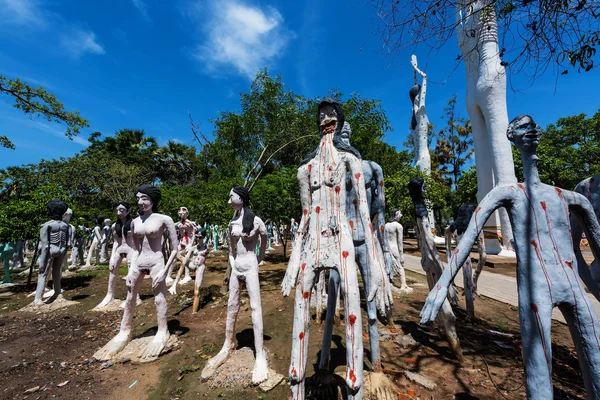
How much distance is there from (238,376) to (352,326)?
6.70 ft

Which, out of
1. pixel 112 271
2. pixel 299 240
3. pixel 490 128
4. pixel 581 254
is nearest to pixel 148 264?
pixel 299 240

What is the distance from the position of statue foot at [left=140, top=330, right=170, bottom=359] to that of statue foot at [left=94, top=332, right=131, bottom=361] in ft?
1.58

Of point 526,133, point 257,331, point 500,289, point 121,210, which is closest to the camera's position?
point 526,133

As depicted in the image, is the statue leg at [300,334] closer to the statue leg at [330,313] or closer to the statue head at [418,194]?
the statue leg at [330,313]

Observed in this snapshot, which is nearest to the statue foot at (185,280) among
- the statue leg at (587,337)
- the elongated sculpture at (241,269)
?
the elongated sculpture at (241,269)

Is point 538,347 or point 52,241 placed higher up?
point 52,241

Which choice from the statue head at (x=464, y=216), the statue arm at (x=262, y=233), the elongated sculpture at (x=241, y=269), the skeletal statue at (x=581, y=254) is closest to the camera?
the skeletal statue at (x=581, y=254)

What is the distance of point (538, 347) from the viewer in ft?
6.30

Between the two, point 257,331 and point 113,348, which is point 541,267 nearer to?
point 257,331

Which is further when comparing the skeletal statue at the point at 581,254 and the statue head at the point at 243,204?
the statue head at the point at 243,204

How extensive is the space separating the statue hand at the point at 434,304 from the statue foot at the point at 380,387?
5.58 ft

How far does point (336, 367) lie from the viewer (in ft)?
12.0

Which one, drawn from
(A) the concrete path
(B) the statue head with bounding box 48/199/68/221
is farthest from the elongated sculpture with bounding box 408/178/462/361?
(B) the statue head with bounding box 48/199/68/221

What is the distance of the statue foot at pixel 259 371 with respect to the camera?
131 inches
